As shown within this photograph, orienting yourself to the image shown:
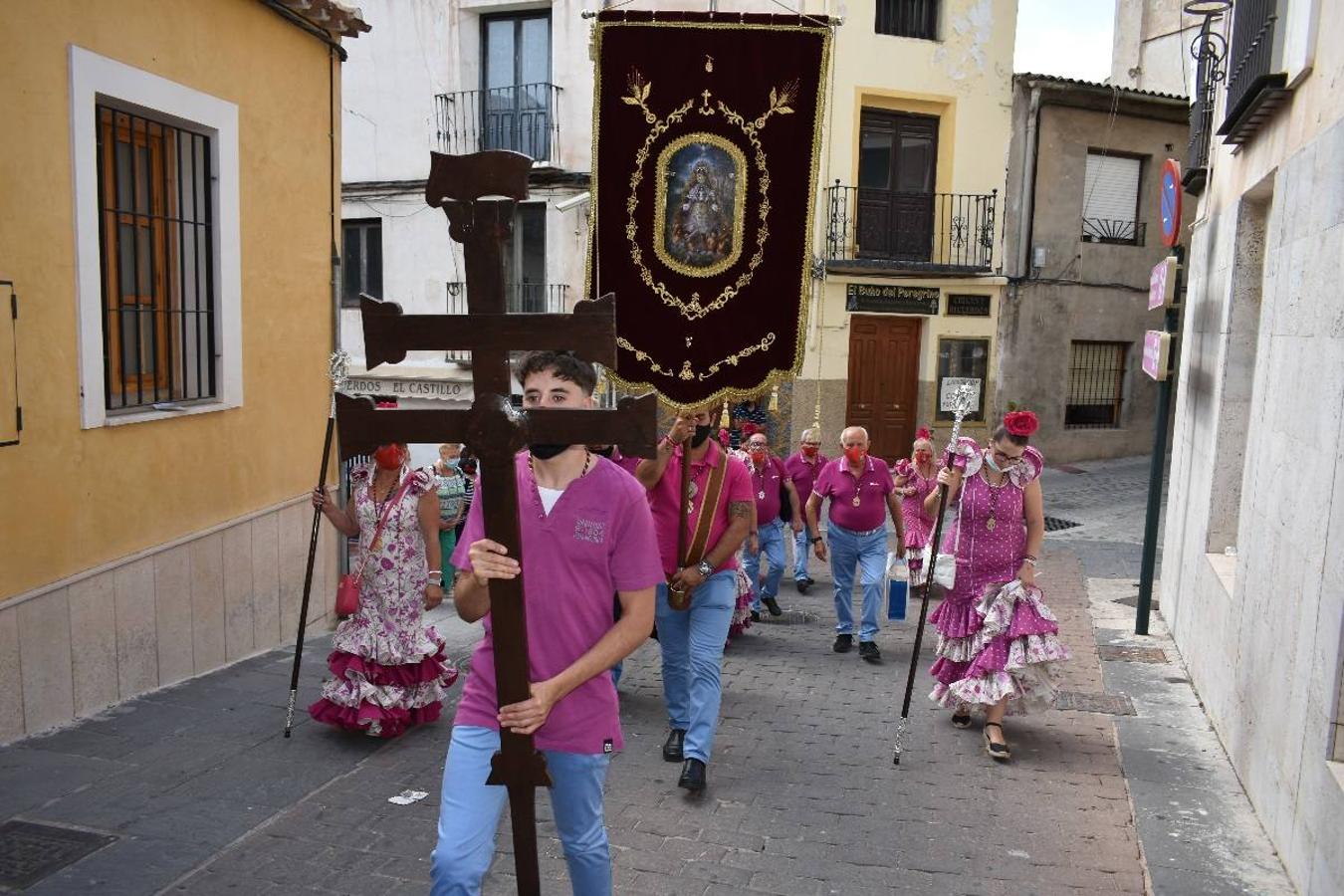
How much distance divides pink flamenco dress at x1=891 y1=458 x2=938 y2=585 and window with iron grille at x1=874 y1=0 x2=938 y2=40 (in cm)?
1273

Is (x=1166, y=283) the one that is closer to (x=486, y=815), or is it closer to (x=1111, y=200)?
(x=486, y=815)

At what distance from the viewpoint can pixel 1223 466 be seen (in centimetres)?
746

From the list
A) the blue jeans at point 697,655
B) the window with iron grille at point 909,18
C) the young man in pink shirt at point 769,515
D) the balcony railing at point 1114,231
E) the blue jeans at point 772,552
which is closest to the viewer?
the blue jeans at point 697,655

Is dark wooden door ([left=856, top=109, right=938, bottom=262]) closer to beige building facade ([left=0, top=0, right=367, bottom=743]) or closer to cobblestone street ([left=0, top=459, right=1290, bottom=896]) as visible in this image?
beige building facade ([left=0, top=0, right=367, bottom=743])

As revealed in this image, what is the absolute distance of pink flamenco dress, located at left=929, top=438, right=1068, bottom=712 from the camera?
247 inches

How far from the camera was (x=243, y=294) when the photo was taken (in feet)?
25.2

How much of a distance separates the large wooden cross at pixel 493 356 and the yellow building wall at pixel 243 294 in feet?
12.3

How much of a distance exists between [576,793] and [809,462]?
7360mm

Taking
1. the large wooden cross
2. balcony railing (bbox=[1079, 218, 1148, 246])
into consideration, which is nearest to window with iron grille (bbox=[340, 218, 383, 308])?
balcony railing (bbox=[1079, 218, 1148, 246])

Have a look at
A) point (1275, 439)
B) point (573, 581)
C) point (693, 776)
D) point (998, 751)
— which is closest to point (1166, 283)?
point (1275, 439)

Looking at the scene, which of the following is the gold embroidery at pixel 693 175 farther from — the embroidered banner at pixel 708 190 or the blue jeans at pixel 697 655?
the blue jeans at pixel 697 655

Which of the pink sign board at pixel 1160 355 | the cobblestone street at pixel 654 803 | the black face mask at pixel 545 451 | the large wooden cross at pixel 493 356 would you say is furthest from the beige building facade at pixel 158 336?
the pink sign board at pixel 1160 355

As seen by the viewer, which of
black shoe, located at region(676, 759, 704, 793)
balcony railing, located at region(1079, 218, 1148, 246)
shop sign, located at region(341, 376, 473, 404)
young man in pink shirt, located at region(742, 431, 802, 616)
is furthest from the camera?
balcony railing, located at region(1079, 218, 1148, 246)

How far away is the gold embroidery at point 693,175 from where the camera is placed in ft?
22.3
